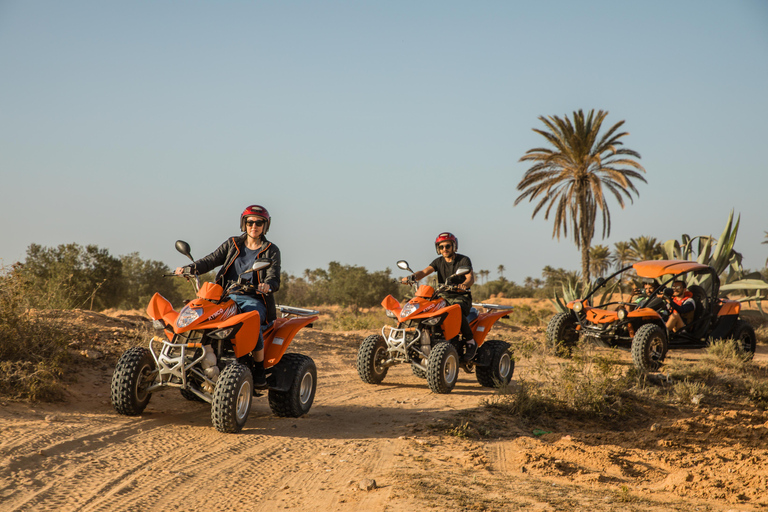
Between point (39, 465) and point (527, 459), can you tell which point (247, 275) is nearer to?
point (39, 465)

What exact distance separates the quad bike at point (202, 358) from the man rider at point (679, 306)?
8.85 metres

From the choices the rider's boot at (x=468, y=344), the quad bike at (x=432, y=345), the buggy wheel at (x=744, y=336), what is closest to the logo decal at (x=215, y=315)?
the quad bike at (x=432, y=345)

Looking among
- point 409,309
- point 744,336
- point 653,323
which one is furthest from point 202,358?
point 744,336

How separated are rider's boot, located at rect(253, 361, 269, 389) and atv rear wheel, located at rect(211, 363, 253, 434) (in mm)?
620

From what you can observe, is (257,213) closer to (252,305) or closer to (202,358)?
(252,305)

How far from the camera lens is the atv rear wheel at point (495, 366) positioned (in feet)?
30.1

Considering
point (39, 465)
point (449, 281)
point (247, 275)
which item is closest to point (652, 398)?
point (449, 281)

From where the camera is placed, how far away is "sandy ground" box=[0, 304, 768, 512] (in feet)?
13.7

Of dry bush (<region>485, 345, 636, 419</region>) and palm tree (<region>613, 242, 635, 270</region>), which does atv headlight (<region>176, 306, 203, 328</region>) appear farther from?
palm tree (<region>613, 242, 635, 270</region>)

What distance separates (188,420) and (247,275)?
1532 mm

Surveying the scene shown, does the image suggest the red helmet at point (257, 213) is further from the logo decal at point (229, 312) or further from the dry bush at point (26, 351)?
the dry bush at point (26, 351)

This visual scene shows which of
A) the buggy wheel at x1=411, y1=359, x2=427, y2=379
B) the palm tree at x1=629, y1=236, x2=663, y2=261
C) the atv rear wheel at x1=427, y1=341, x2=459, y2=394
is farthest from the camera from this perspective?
the palm tree at x1=629, y1=236, x2=663, y2=261

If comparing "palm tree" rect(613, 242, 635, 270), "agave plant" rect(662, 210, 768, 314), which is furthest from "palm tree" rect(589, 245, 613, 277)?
"agave plant" rect(662, 210, 768, 314)

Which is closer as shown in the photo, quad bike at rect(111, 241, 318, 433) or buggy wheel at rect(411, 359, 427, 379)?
quad bike at rect(111, 241, 318, 433)
